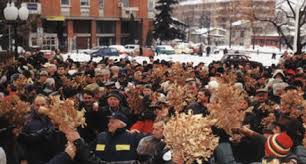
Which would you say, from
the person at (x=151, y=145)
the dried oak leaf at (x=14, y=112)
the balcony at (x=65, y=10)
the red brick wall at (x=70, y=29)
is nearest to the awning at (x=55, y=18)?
the balcony at (x=65, y=10)

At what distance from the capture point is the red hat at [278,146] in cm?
506

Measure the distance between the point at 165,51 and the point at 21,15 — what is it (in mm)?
31410

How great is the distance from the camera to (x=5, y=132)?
5.96 meters

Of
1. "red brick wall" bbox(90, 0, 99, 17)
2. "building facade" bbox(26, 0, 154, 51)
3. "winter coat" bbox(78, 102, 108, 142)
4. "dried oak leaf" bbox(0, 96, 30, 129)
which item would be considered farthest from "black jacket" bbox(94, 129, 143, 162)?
"red brick wall" bbox(90, 0, 99, 17)

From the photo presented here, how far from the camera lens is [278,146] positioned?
5.11 m

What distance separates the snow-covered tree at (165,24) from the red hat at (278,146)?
56722 millimetres

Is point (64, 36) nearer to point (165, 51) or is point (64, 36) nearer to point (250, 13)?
point (165, 51)

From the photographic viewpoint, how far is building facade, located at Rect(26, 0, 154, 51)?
54.5 m

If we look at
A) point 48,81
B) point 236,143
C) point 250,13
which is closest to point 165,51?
point 250,13

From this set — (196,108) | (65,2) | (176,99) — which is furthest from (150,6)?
(176,99)

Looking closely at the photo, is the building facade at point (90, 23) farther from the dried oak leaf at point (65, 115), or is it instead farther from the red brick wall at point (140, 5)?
the dried oak leaf at point (65, 115)

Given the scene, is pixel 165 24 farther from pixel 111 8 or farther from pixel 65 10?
pixel 65 10

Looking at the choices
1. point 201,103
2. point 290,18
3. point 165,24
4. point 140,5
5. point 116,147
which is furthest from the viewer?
point 140,5

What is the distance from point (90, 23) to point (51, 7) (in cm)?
572
